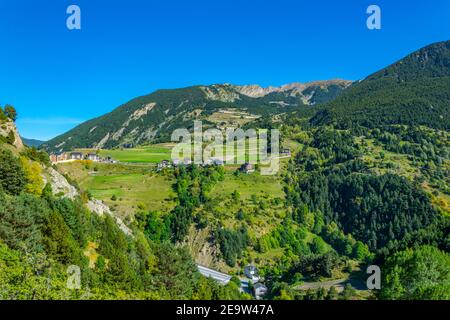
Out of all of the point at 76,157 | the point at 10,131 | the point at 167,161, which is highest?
the point at 10,131

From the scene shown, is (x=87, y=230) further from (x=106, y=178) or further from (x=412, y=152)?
(x=412, y=152)

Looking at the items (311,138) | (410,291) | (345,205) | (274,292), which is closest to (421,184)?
(345,205)

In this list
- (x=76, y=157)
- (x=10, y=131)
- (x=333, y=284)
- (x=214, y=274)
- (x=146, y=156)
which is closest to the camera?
(x=10, y=131)

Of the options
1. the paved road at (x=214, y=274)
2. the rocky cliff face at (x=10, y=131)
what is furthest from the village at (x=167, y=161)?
the rocky cliff face at (x=10, y=131)

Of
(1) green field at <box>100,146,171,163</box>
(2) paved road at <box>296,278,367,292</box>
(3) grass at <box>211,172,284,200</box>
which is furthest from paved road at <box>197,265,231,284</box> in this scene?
(1) green field at <box>100,146,171,163</box>

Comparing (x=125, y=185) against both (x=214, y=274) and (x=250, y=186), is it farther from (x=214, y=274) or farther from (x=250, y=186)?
(x=214, y=274)

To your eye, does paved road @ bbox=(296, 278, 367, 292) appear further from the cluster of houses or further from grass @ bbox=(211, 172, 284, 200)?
the cluster of houses

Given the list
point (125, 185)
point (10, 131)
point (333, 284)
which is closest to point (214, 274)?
point (333, 284)

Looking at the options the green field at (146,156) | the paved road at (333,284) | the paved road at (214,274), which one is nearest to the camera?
the paved road at (333,284)

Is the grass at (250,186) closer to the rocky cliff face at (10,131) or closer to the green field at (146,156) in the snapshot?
the green field at (146,156)

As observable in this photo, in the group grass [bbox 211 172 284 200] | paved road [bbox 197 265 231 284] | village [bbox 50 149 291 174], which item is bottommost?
paved road [bbox 197 265 231 284]

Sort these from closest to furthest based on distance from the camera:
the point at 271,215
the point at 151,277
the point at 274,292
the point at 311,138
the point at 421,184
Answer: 1. the point at 151,277
2. the point at 274,292
3. the point at 271,215
4. the point at 421,184
5. the point at 311,138
